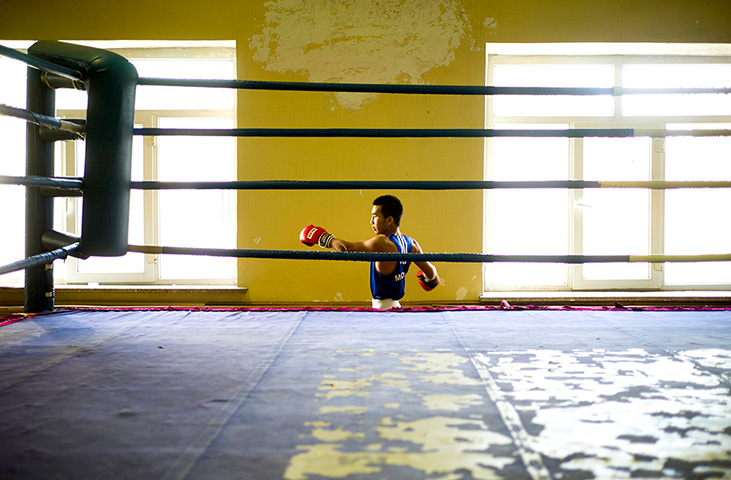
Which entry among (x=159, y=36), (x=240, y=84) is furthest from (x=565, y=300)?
(x=159, y=36)

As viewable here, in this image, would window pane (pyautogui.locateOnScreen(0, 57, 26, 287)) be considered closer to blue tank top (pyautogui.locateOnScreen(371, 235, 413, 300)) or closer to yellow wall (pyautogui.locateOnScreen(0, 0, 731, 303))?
yellow wall (pyautogui.locateOnScreen(0, 0, 731, 303))

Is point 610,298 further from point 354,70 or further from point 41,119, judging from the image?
point 41,119

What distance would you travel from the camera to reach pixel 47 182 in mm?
1138

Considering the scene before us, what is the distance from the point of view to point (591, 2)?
3.63 meters

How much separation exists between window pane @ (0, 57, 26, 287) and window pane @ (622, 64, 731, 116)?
14.5 feet

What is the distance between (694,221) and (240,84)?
3.81 m

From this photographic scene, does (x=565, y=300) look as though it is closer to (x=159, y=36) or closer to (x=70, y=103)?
(x=159, y=36)

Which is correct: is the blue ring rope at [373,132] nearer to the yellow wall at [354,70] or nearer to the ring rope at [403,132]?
the ring rope at [403,132]

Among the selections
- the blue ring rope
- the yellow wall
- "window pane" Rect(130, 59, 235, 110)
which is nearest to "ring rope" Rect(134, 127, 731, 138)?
the blue ring rope

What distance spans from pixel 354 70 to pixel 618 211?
2.17 m

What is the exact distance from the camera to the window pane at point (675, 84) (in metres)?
3.82

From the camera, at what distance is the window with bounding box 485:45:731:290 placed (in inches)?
150

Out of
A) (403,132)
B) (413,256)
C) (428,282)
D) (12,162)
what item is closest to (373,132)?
(403,132)

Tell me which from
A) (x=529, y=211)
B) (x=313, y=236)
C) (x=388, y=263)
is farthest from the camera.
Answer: (x=529, y=211)
